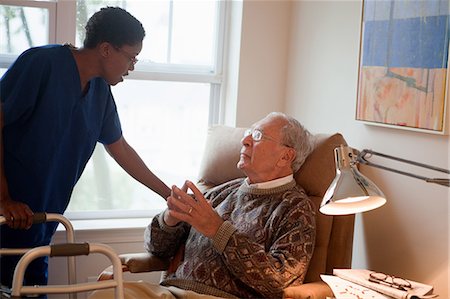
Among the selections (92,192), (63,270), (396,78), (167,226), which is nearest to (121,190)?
(92,192)

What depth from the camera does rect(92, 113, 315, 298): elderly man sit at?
2170mm

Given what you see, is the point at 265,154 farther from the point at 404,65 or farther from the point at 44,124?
the point at 44,124

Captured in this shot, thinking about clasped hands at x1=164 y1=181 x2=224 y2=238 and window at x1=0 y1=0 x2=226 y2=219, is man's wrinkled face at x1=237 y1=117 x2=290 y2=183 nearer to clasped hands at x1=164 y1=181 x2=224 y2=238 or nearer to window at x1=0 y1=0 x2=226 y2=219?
clasped hands at x1=164 y1=181 x2=224 y2=238

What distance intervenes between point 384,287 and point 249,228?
509mm

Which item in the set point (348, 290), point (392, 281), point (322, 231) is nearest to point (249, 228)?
point (322, 231)

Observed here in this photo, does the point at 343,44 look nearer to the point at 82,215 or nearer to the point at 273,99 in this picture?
the point at 273,99

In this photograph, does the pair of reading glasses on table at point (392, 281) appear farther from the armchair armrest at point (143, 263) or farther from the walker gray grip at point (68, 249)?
the walker gray grip at point (68, 249)

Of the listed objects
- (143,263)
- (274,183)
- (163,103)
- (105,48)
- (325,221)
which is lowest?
(143,263)

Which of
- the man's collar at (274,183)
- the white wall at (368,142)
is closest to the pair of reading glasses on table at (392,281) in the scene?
the white wall at (368,142)

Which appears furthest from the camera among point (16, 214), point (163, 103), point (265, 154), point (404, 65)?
point (163, 103)

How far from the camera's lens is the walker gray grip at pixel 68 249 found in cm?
177

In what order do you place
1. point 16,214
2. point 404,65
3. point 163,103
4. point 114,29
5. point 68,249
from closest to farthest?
1. point 68,249
2. point 16,214
3. point 114,29
4. point 404,65
5. point 163,103

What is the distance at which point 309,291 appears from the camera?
86.4 inches

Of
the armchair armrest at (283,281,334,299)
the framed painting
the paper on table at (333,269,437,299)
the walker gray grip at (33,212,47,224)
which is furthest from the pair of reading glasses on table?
the walker gray grip at (33,212,47,224)
